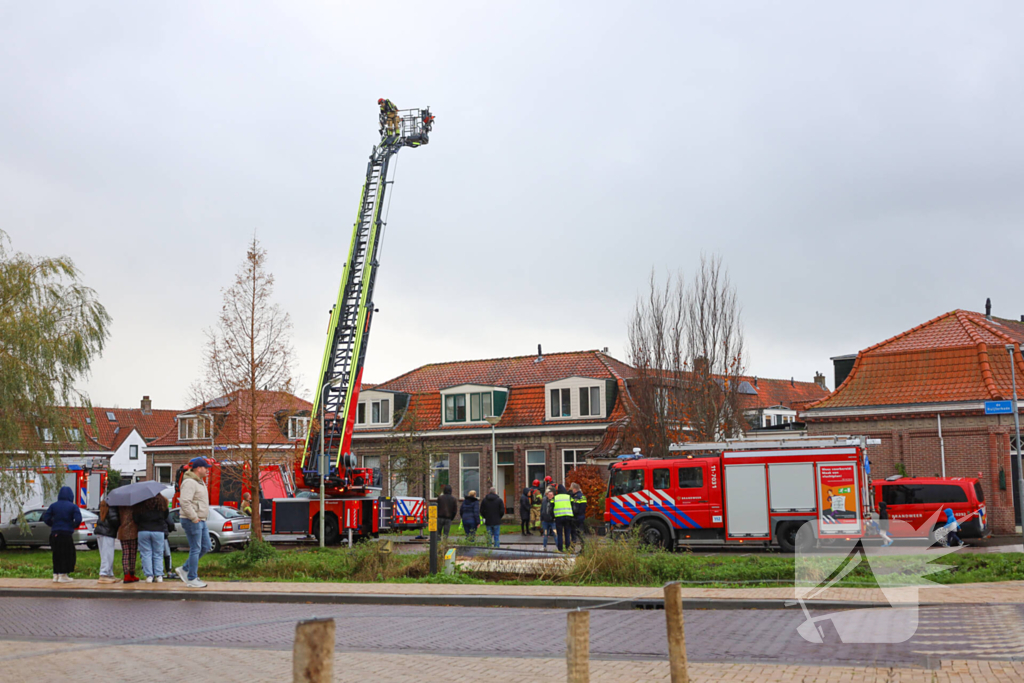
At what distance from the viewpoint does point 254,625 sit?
11531 mm

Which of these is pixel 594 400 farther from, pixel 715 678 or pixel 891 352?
pixel 715 678

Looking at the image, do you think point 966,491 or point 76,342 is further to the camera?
point 966,491

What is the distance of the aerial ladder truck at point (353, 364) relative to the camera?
28.9m

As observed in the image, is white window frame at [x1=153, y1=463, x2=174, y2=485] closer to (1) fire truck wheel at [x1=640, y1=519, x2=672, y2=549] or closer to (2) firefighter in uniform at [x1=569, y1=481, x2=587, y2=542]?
(2) firefighter in uniform at [x1=569, y1=481, x2=587, y2=542]

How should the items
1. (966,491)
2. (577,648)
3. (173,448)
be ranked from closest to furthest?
(577,648) → (966,491) → (173,448)

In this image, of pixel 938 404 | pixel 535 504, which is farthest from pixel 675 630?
pixel 938 404

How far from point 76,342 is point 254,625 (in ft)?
48.2

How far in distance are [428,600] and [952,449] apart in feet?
76.1

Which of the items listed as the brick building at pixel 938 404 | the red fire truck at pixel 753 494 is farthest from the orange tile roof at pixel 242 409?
the brick building at pixel 938 404

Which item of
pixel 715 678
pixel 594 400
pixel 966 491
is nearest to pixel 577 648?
pixel 715 678

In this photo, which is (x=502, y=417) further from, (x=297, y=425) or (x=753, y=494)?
(x=753, y=494)

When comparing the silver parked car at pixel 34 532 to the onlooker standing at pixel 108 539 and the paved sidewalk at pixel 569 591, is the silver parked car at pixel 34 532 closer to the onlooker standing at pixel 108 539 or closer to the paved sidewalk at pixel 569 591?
the onlooker standing at pixel 108 539

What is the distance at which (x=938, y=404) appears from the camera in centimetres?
3158

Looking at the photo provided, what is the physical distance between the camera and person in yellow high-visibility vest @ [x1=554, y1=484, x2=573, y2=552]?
73.6 ft
